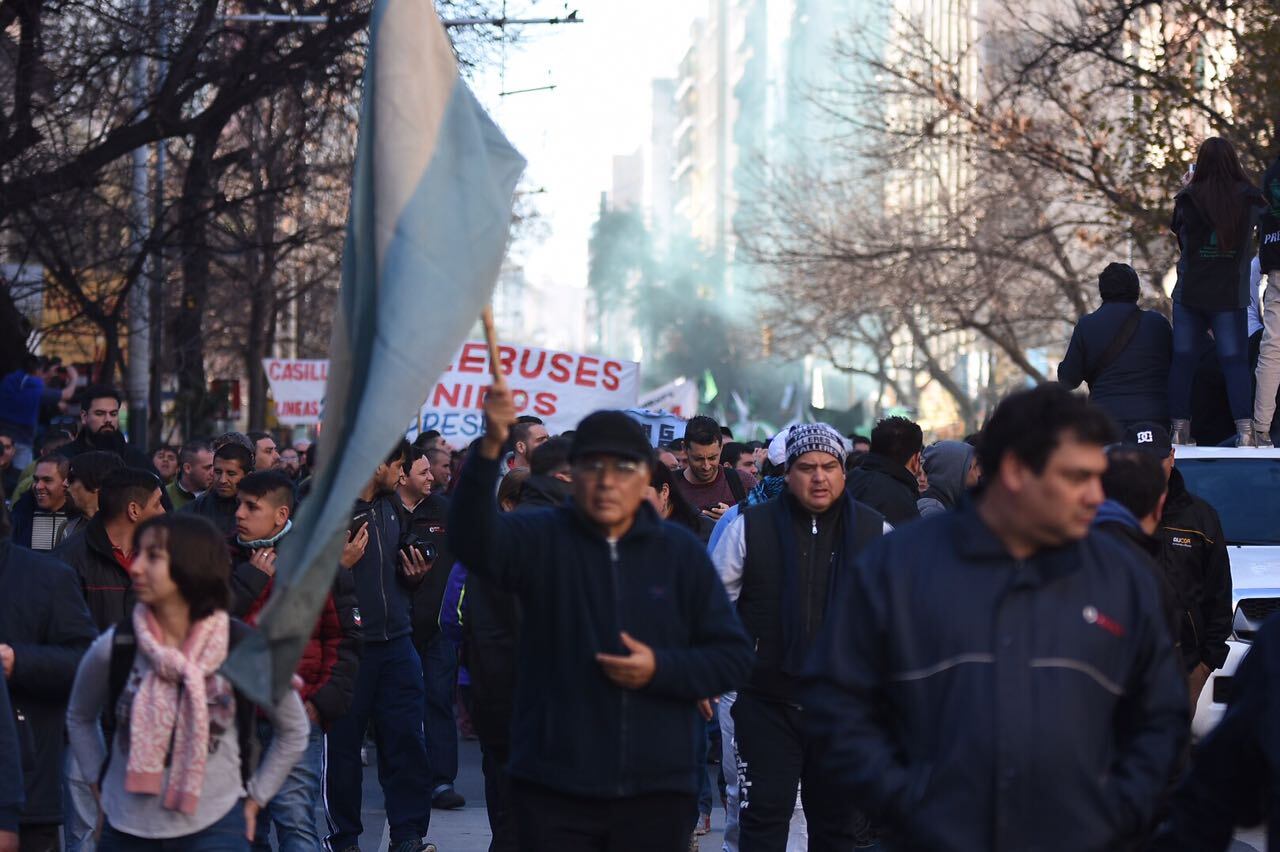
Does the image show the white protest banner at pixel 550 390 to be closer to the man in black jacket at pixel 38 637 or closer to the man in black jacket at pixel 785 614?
the man in black jacket at pixel 785 614

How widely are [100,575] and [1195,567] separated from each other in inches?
160

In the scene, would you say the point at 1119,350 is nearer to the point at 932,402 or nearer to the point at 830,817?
the point at 830,817

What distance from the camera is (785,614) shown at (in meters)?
7.04

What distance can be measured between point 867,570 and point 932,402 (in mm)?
70010

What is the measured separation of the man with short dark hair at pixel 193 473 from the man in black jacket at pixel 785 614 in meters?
5.44

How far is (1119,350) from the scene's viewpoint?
11125 millimetres

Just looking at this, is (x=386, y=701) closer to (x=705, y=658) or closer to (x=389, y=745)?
(x=389, y=745)

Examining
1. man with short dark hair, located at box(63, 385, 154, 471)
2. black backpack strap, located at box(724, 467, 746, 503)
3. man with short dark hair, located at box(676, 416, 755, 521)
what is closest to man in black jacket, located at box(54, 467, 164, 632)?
man with short dark hair, located at box(676, 416, 755, 521)

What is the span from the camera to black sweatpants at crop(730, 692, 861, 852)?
703 cm

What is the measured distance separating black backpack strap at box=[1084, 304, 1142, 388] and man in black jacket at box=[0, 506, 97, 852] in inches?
261

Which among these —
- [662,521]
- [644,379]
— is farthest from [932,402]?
[662,521]

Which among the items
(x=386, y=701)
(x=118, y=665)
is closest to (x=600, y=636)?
(x=118, y=665)

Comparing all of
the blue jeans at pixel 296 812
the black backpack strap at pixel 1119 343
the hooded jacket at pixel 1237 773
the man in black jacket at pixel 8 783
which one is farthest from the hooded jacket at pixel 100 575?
the black backpack strap at pixel 1119 343

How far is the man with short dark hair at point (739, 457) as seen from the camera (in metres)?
15.0
